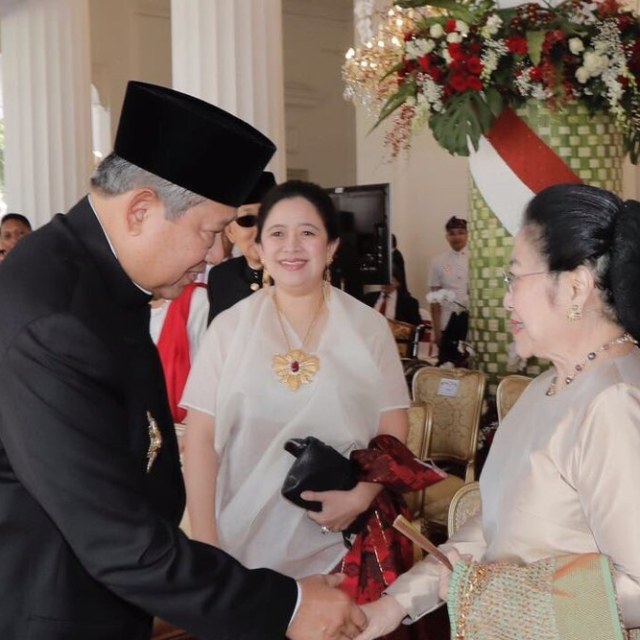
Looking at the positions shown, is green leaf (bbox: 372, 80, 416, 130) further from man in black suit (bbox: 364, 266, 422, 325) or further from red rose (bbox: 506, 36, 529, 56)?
man in black suit (bbox: 364, 266, 422, 325)

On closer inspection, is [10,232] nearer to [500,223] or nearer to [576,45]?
[500,223]

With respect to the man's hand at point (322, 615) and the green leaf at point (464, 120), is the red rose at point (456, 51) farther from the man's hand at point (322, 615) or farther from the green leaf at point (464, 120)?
the man's hand at point (322, 615)

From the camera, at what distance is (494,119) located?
3629 mm

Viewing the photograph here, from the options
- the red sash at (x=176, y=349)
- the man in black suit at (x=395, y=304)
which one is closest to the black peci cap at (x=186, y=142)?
the red sash at (x=176, y=349)

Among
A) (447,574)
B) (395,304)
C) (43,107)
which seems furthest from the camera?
(395,304)

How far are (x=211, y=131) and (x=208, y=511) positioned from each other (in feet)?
3.81

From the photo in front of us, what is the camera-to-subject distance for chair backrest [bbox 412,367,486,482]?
3959mm

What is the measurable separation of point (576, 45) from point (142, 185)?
232 cm

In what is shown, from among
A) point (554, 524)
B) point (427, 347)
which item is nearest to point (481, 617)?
point (554, 524)

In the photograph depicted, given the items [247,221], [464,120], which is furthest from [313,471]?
[464,120]

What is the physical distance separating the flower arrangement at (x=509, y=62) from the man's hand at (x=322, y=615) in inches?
85.1

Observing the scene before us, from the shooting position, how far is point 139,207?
154 cm

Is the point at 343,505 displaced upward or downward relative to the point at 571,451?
downward

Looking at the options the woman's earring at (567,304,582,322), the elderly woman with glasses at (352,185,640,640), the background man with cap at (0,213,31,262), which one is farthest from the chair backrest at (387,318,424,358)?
the woman's earring at (567,304,582,322)
